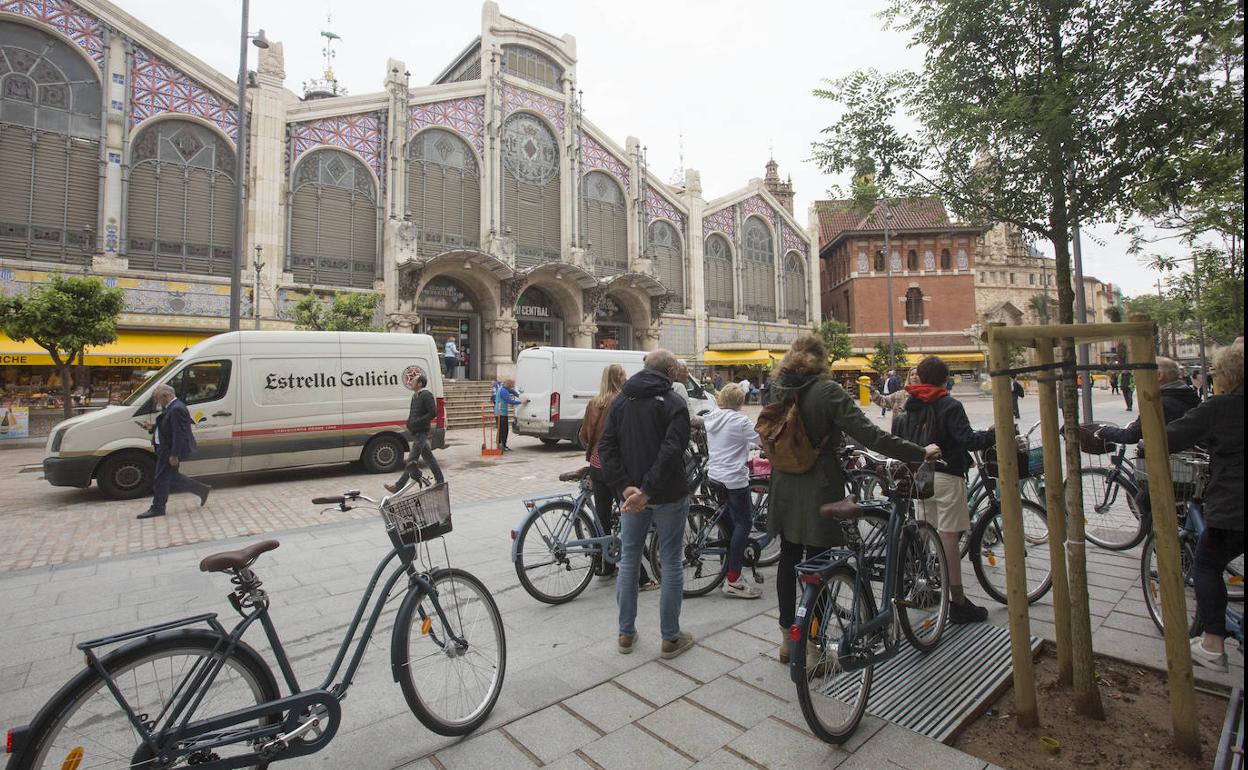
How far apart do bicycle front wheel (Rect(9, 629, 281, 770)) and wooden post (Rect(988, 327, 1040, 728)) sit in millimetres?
3225

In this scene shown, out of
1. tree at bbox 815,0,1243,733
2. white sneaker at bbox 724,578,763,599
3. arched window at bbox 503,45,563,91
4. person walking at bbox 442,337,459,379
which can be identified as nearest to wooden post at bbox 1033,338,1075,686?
tree at bbox 815,0,1243,733

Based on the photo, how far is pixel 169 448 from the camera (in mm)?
8078

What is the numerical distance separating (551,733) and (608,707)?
338 millimetres

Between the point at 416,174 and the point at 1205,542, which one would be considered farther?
the point at 416,174

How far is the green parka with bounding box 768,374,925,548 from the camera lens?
10.8ft

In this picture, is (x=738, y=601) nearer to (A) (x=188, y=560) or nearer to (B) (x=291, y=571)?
(B) (x=291, y=571)

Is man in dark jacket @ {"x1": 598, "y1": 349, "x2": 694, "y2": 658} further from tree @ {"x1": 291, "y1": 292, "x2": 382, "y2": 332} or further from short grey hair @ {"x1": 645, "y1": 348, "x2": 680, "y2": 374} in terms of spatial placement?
tree @ {"x1": 291, "y1": 292, "x2": 382, "y2": 332}

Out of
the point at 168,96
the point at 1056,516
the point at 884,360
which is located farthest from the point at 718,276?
the point at 1056,516

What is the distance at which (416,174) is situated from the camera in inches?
949

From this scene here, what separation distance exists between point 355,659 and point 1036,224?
563 centimetres

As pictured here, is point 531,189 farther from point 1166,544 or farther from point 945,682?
point 1166,544

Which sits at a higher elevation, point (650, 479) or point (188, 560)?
point (650, 479)

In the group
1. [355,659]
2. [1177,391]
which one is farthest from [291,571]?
[1177,391]

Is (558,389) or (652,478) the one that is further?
(558,389)
